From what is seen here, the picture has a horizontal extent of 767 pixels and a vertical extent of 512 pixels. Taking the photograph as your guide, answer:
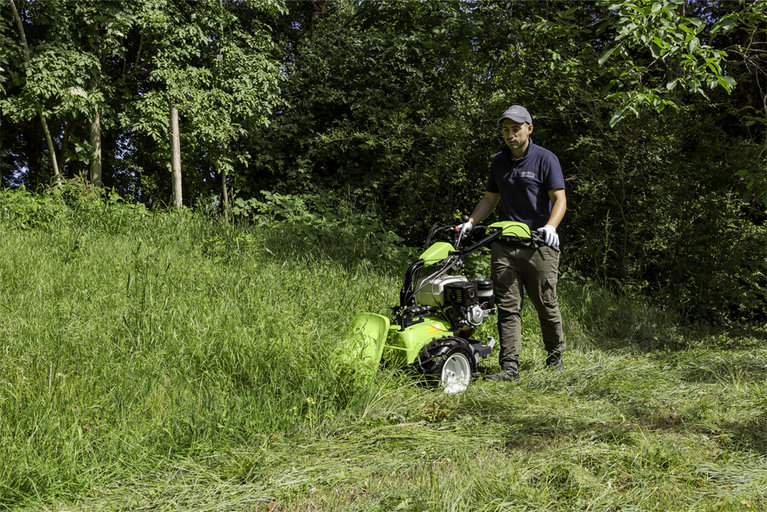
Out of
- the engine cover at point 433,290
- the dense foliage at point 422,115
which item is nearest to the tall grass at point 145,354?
the engine cover at point 433,290

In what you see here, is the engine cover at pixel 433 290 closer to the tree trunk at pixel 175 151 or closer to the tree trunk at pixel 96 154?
the tree trunk at pixel 175 151

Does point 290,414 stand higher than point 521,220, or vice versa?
point 521,220

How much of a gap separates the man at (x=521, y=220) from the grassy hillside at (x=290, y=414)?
37cm

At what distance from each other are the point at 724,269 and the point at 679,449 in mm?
5052

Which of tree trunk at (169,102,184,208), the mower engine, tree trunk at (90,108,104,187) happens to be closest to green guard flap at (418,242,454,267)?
the mower engine

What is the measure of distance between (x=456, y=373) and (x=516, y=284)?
81 centimetres

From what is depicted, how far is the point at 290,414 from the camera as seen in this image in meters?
3.32

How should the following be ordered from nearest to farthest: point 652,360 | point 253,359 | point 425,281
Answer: point 253,359, point 425,281, point 652,360

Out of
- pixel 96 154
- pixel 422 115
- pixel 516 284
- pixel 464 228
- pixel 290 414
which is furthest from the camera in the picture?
pixel 422 115

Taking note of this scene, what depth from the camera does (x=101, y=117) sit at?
33.1 ft

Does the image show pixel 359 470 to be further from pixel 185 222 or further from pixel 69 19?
pixel 69 19

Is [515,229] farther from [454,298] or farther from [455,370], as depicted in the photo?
[455,370]

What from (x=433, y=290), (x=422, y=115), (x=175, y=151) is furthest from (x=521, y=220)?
(x=422, y=115)

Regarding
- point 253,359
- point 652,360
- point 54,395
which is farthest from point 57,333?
point 652,360
